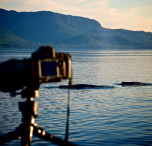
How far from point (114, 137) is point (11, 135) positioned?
8.04 m

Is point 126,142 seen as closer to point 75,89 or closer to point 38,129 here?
point 38,129

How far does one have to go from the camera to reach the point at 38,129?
504cm

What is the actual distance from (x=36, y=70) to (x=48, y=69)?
0.73 ft

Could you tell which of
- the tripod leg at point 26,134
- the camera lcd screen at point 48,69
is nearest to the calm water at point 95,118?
the tripod leg at point 26,134

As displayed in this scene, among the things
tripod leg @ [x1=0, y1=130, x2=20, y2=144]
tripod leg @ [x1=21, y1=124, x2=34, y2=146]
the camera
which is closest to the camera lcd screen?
the camera

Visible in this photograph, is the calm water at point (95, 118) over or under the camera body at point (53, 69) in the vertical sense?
under

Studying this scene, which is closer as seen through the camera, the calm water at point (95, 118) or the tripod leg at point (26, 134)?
the tripod leg at point (26, 134)

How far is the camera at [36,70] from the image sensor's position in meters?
4.41

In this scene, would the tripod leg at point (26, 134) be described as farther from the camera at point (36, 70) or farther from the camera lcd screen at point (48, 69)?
the camera lcd screen at point (48, 69)

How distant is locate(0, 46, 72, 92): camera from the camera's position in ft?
14.5

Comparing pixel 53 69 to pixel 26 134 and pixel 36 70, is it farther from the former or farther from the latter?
pixel 26 134

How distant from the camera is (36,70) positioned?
14.4 ft

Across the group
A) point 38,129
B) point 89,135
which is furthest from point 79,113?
point 38,129

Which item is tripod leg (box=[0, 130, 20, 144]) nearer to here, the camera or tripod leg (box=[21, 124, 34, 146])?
tripod leg (box=[21, 124, 34, 146])
